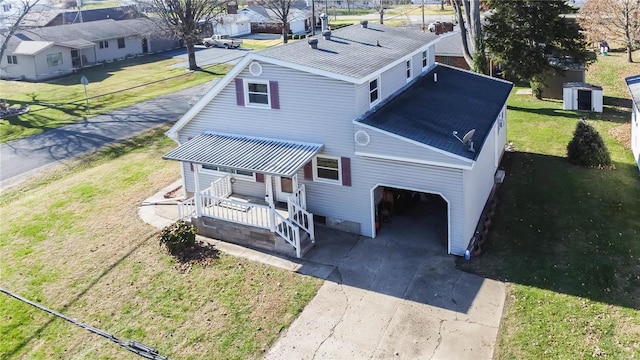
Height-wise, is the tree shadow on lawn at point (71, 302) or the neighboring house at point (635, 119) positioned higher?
the neighboring house at point (635, 119)

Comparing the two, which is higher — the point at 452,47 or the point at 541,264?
the point at 452,47

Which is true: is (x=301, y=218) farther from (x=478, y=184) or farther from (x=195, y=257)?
(x=478, y=184)

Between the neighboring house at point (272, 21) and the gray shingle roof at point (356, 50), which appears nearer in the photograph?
the gray shingle roof at point (356, 50)

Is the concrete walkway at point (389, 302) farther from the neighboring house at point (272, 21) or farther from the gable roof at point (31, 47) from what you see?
the neighboring house at point (272, 21)

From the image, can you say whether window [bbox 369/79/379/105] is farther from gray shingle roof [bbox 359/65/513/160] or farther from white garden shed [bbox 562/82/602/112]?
white garden shed [bbox 562/82/602/112]

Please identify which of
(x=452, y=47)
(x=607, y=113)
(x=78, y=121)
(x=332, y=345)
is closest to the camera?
(x=332, y=345)

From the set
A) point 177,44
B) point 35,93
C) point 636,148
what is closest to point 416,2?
point 177,44

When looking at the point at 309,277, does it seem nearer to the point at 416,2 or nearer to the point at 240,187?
the point at 240,187

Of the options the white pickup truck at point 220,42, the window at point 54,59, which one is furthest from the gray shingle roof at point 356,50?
the white pickup truck at point 220,42
